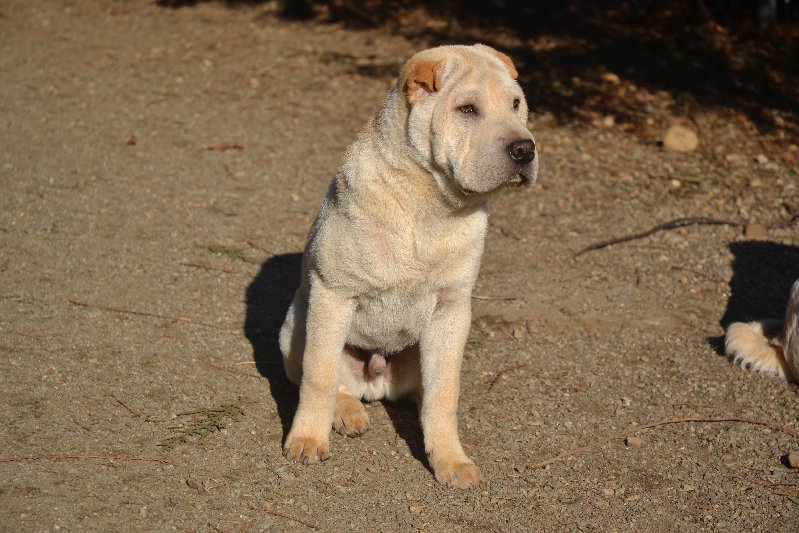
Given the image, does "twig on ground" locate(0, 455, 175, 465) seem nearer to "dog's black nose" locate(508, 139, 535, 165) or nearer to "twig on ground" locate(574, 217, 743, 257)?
"dog's black nose" locate(508, 139, 535, 165)

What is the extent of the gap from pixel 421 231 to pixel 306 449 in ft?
3.70

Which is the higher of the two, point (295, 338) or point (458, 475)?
point (295, 338)

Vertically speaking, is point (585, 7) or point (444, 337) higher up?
point (444, 337)

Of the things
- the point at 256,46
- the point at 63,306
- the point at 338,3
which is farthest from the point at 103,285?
the point at 338,3

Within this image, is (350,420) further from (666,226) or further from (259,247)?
(666,226)

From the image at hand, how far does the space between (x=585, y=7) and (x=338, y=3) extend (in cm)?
318

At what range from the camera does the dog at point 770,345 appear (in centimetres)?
530

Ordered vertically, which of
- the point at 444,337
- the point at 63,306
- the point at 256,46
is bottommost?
the point at 256,46

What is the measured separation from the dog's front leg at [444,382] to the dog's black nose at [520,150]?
76 cm

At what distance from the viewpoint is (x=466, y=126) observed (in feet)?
12.9

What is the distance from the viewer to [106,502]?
3.85m

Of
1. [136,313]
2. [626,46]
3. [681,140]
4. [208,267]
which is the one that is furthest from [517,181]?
[626,46]

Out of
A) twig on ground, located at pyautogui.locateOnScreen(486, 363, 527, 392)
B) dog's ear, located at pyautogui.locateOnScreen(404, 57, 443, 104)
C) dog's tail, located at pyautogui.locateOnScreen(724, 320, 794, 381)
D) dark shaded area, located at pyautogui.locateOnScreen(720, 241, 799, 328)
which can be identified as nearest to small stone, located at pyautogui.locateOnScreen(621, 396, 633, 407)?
twig on ground, located at pyautogui.locateOnScreen(486, 363, 527, 392)

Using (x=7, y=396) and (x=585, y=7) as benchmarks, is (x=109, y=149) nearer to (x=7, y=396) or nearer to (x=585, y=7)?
(x=7, y=396)
